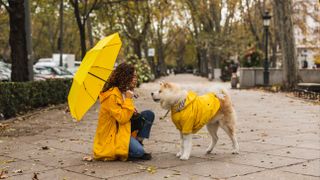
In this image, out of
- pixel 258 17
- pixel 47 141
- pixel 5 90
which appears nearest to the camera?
pixel 47 141

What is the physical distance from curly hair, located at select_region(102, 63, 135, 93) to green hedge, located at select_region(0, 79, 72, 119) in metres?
6.45

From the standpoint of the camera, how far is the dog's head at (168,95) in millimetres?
8102

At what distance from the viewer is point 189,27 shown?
2803 inches

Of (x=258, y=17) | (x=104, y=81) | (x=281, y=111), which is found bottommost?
(x=281, y=111)

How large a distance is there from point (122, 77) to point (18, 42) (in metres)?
10.7

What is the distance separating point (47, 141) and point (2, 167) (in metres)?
2.71

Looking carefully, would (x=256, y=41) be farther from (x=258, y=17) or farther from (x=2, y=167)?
(x=2, y=167)

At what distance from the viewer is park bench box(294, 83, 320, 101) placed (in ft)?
72.8

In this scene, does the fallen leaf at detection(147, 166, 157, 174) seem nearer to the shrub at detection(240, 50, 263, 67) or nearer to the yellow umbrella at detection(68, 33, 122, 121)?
the yellow umbrella at detection(68, 33, 122, 121)

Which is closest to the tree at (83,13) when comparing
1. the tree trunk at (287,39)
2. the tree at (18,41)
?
the tree at (18,41)

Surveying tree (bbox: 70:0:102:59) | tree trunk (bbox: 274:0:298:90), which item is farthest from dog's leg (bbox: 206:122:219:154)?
tree trunk (bbox: 274:0:298:90)

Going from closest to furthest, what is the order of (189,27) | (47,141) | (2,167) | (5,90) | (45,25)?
1. (2,167)
2. (47,141)
3. (5,90)
4. (45,25)
5. (189,27)

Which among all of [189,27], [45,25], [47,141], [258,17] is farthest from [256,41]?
[47,141]

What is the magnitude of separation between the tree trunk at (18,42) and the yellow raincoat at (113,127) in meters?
10.5
